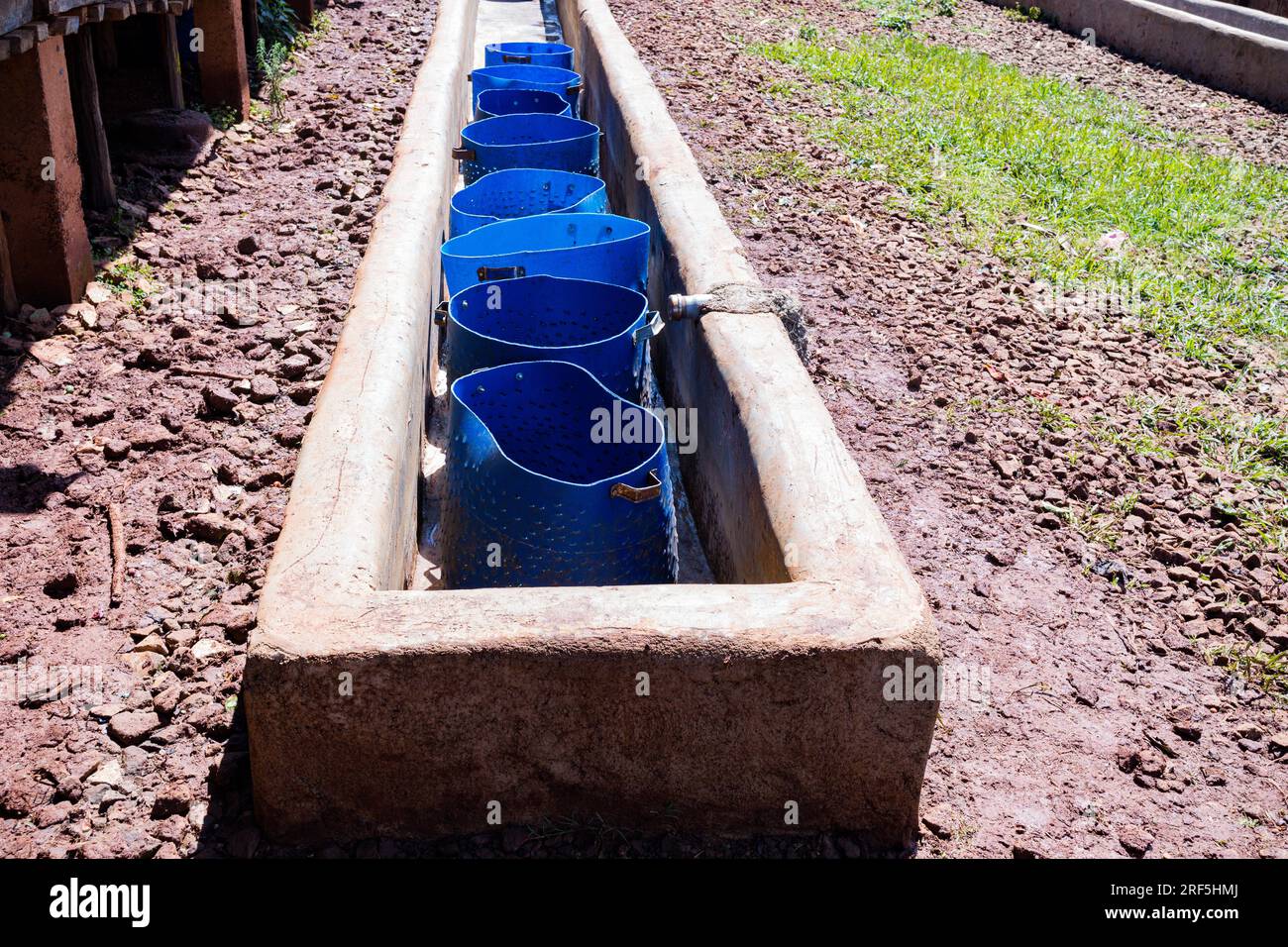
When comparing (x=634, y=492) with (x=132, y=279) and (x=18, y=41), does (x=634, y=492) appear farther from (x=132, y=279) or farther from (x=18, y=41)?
(x=132, y=279)

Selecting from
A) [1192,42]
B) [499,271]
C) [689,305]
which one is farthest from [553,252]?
[1192,42]

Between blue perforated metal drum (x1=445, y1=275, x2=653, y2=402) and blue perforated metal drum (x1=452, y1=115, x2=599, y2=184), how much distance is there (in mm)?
1613

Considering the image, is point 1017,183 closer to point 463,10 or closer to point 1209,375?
point 1209,375

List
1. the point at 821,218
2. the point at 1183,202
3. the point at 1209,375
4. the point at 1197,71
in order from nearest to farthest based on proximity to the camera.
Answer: the point at 1209,375 < the point at 821,218 < the point at 1183,202 < the point at 1197,71

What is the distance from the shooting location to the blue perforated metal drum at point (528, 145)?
17.8 ft

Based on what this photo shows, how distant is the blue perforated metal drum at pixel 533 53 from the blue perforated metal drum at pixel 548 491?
195 inches

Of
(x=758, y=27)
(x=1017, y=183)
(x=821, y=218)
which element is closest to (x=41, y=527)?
(x=821, y=218)

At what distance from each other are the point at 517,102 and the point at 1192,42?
665 centimetres

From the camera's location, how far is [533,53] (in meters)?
7.84

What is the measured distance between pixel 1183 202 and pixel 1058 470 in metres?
3.35

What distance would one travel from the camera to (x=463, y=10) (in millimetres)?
8875

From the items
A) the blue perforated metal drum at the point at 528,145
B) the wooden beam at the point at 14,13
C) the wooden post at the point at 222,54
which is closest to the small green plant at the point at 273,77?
the wooden post at the point at 222,54

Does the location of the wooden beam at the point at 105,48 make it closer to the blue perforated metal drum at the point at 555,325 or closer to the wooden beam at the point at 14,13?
the wooden beam at the point at 14,13

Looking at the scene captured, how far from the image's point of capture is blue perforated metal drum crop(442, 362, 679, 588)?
2982mm
